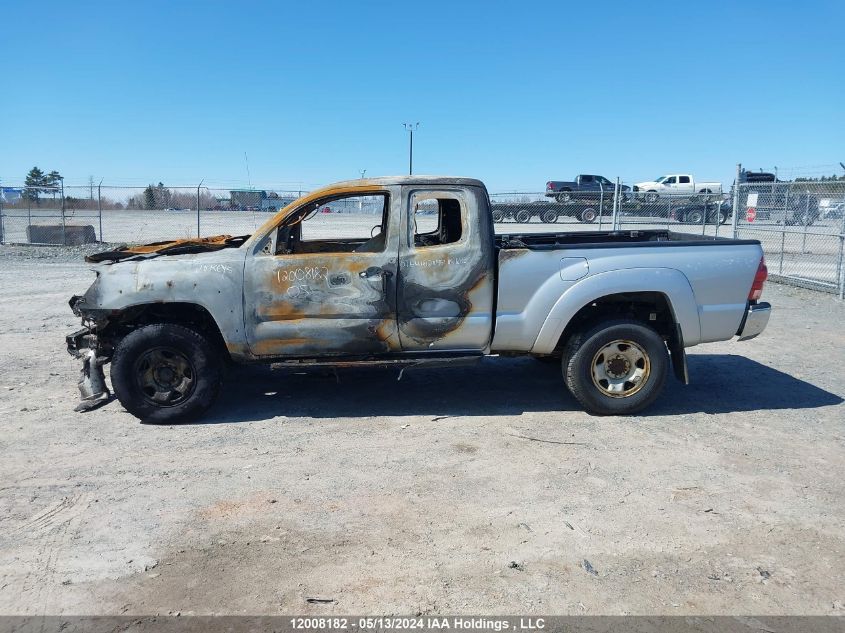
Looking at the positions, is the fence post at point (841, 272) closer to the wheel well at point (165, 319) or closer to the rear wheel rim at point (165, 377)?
the wheel well at point (165, 319)

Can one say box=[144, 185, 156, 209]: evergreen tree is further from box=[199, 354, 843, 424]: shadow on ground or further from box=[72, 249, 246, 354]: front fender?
box=[72, 249, 246, 354]: front fender

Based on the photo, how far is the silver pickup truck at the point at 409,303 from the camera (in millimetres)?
5613

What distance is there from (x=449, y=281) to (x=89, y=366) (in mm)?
3315

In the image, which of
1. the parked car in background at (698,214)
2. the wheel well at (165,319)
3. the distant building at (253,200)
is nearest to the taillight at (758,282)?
the wheel well at (165,319)

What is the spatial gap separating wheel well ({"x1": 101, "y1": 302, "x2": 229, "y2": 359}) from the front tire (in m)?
0.15

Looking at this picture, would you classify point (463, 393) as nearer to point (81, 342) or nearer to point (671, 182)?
point (81, 342)

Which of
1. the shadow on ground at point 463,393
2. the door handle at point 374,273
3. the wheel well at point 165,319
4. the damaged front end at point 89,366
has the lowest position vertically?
the shadow on ground at point 463,393

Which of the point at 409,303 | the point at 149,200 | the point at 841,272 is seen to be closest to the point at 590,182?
the point at 149,200

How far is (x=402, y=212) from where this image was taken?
18.9 feet

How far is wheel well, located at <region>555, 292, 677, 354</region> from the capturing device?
5910 millimetres

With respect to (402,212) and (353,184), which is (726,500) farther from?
(353,184)

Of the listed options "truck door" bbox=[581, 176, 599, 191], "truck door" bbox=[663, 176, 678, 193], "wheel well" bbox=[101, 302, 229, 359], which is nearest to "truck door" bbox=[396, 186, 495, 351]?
"wheel well" bbox=[101, 302, 229, 359]

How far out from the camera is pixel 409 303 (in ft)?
18.6

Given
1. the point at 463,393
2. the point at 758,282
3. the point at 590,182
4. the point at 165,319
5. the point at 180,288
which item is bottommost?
the point at 463,393
